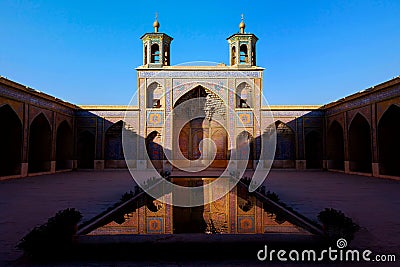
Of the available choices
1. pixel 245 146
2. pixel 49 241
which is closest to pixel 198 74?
A: pixel 245 146

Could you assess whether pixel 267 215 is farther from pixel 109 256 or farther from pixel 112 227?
pixel 109 256

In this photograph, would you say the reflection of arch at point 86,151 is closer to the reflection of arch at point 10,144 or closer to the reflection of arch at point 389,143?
the reflection of arch at point 10,144

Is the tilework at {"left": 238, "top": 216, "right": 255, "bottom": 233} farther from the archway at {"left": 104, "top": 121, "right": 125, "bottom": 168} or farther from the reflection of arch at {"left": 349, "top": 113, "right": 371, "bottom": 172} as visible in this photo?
the archway at {"left": 104, "top": 121, "right": 125, "bottom": 168}

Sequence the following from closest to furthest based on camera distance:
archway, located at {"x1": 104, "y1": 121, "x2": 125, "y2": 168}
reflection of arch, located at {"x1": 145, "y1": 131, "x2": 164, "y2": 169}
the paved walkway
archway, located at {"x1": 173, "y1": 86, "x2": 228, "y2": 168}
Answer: the paved walkway, reflection of arch, located at {"x1": 145, "y1": 131, "x2": 164, "y2": 169}, archway, located at {"x1": 104, "y1": 121, "x2": 125, "y2": 168}, archway, located at {"x1": 173, "y1": 86, "x2": 228, "y2": 168}

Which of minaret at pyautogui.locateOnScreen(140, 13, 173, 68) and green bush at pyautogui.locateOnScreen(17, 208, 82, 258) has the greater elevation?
minaret at pyautogui.locateOnScreen(140, 13, 173, 68)

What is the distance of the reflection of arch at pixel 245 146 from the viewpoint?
1728cm

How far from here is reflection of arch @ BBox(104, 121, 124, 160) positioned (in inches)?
682

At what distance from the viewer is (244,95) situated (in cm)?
1806

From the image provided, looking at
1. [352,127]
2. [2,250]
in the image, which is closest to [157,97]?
A: [352,127]

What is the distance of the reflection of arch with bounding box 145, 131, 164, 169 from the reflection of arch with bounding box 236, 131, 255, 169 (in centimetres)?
407

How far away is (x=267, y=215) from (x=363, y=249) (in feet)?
6.52

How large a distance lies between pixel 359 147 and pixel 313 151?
3235 millimetres

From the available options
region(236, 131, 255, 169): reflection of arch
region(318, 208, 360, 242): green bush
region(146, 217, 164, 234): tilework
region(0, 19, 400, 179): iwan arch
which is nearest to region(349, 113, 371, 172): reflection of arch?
region(0, 19, 400, 179): iwan arch

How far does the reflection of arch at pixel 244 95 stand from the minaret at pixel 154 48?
4372 millimetres
